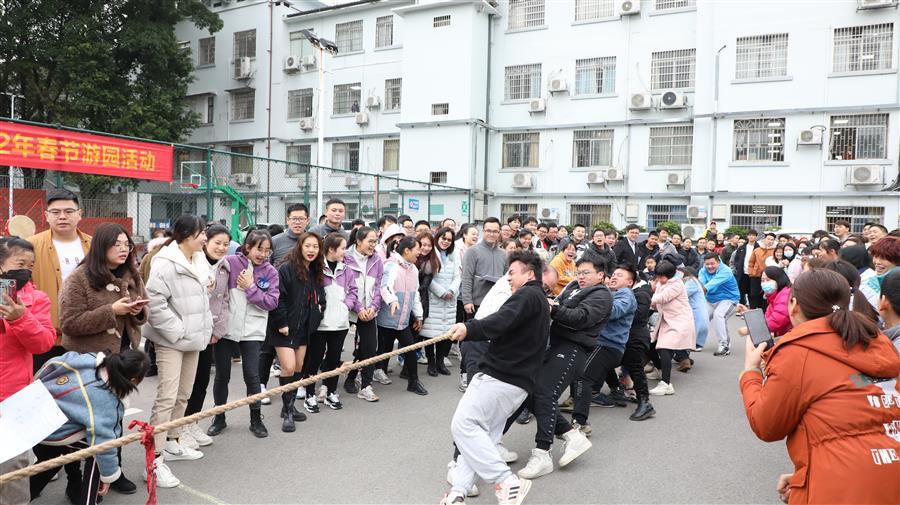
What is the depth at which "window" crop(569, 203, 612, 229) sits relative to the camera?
21.4 meters

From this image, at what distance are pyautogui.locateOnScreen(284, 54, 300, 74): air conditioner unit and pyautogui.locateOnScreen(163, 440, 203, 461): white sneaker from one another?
24.0 m

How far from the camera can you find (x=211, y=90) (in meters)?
28.2

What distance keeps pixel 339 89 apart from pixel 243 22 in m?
5.84

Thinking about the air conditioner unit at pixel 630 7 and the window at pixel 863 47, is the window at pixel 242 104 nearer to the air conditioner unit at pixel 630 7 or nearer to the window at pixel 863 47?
the air conditioner unit at pixel 630 7

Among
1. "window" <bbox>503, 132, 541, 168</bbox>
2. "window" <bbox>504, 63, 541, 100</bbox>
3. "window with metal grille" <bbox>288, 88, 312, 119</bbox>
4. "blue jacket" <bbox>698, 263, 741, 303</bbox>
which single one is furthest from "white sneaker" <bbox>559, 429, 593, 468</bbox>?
"window with metal grille" <bbox>288, 88, 312, 119</bbox>

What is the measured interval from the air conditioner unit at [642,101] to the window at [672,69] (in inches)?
27.3

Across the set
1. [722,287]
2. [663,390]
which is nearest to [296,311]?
[663,390]

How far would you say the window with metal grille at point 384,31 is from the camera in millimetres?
24812

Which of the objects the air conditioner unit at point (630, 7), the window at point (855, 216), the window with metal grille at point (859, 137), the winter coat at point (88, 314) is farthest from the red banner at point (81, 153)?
the window with metal grille at point (859, 137)

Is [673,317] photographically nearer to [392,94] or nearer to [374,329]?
[374,329]

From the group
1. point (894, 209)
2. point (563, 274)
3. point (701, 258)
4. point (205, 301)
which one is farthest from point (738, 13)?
point (205, 301)

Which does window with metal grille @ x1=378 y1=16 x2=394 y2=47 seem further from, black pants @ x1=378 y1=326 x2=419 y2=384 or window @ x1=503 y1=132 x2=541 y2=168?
black pants @ x1=378 y1=326 x2=419 y2=384

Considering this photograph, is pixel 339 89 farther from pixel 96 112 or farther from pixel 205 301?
pixel 205 301

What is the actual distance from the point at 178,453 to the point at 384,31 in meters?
23.2
